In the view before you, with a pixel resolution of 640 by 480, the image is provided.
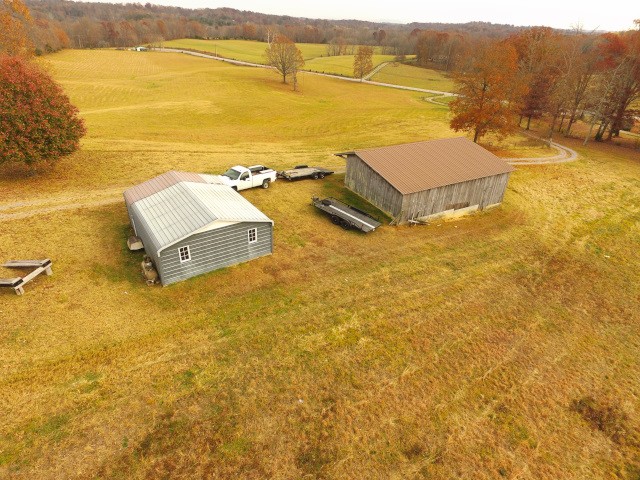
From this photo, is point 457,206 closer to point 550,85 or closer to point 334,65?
point 550,85

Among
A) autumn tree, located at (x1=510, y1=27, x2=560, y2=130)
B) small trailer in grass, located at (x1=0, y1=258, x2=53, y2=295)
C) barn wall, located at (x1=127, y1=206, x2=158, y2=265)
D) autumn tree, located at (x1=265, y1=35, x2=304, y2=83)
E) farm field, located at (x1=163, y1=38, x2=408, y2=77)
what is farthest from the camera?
farm field, located at (x1=163, y1=38, x2=408, y2=77)

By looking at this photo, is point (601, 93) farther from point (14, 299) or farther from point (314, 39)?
point (314, 39)

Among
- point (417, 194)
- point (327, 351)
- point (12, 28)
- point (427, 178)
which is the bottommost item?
point (327, 351)

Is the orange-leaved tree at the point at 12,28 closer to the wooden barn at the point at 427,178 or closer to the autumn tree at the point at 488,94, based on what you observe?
the wooden barn at the point at 427,178

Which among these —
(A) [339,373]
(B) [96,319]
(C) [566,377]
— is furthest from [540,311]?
(B) [96,319]

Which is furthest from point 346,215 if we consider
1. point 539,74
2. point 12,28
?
point 12,28

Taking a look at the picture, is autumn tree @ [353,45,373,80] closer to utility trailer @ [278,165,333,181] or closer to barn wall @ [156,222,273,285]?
utility trailer @ [278,165,333,181]

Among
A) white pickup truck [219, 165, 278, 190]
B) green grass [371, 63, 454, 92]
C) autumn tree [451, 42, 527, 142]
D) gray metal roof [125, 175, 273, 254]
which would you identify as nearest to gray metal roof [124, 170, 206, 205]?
gray metal roof [125, 175, 273, 254]
